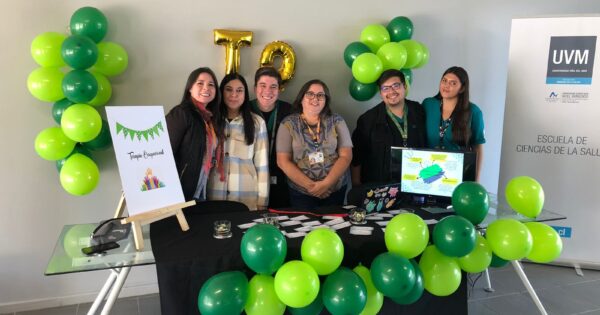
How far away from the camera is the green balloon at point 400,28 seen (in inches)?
124

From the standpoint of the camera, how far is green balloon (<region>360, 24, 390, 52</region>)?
3.04 meters

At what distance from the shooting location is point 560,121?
335 cm

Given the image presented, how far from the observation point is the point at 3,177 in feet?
8.66

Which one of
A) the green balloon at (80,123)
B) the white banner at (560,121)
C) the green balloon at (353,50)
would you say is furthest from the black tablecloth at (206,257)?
the white banner at (560,121)

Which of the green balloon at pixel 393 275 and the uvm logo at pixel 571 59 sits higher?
the uvm logo at pixel 571 59

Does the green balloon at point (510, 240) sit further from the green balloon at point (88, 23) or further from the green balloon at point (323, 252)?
the green balloon at point (88, 23)

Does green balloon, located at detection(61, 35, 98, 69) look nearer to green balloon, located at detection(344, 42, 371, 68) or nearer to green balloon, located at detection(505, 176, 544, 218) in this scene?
green balloon, located at detection(344, 42, 371, 68)

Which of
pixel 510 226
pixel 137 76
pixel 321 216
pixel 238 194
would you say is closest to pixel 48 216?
pixel 137 76

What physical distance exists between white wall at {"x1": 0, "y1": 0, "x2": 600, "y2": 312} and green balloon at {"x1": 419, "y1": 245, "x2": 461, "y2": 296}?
1664 millimetres

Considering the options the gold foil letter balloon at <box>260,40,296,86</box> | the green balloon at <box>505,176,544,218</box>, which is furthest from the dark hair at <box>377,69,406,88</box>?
the green balloon at <box>505,176,544,218</box>

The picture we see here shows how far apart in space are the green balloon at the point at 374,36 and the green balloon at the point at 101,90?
1.72 meters

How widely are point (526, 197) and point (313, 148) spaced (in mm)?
1160

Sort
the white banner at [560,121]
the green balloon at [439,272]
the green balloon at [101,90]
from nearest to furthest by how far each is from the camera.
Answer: the green balloon at [439,272]
the green balloon at [101,90]
the white banner at [560,121]

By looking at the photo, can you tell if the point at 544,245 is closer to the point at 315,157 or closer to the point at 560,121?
the point at 315,157
